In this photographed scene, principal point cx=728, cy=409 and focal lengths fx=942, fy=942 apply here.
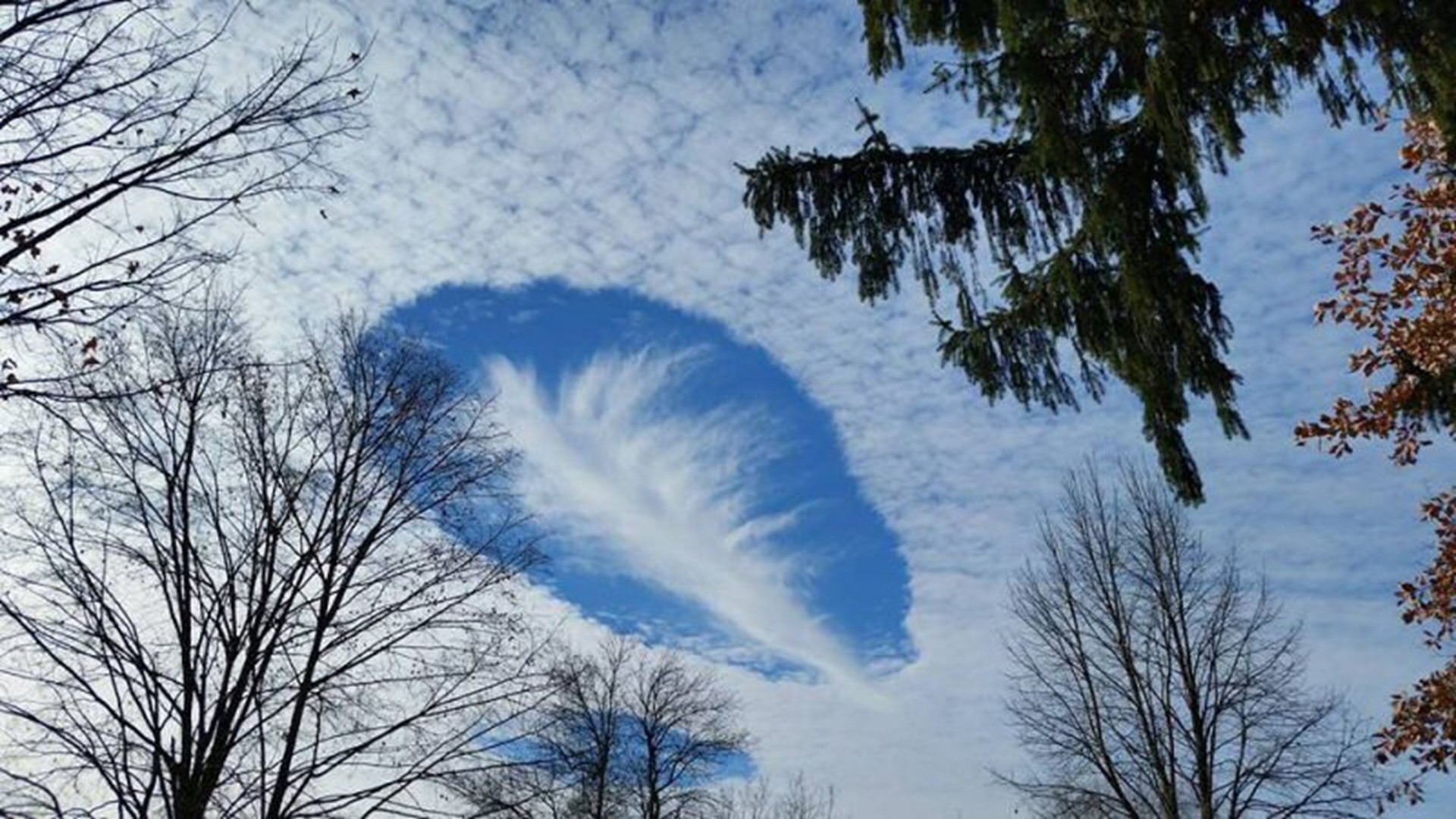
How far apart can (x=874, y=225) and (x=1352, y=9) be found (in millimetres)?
2518

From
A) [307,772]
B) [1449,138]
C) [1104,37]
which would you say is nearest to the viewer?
[1449,138]

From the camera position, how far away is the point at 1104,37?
4.80 m

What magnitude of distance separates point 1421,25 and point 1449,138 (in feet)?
2.15

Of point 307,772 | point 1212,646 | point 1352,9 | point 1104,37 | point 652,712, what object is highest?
point 652,712

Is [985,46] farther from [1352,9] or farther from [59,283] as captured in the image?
[59,283]

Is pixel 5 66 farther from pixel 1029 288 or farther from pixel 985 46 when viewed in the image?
pixel 1029 288

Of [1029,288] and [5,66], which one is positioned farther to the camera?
[1029,288]

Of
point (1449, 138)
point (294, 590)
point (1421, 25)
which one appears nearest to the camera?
point (1421, 25)

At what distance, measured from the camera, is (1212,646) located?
Result: 15.5 meters

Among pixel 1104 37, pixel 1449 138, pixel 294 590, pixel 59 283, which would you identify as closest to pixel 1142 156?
pixel 1104 37

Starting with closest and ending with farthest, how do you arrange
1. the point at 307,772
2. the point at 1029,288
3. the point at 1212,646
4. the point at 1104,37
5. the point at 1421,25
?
the point at 1421,25 < the point at 1104,37 < the point at 1029,288 < the point at 307,772 < the point at 1212,646

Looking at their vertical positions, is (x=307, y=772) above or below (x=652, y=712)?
below

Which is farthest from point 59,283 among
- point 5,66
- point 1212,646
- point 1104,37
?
point 1212,646

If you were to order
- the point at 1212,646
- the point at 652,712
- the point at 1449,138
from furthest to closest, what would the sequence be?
1. the point at 652,712
2. the point at 1212,646
3. the point at 1449,138
